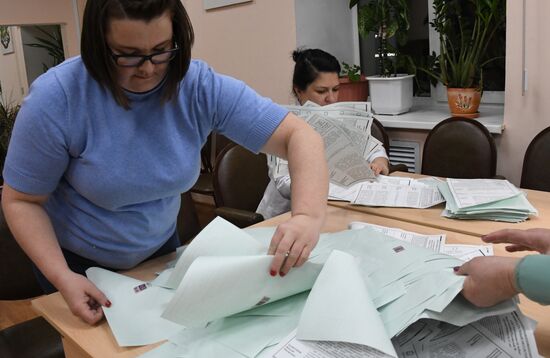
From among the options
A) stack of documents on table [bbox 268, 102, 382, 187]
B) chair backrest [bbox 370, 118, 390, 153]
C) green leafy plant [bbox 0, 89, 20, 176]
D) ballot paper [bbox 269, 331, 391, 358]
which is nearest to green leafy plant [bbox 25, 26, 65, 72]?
green leafy plant [bbox 0, 89, 20, 176]

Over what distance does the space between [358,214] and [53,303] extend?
967 millimetres

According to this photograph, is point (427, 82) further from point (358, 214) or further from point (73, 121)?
point (73, 121)

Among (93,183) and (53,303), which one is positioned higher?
(93,183)

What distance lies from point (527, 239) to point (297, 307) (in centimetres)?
45

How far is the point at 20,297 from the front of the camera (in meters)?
1.69

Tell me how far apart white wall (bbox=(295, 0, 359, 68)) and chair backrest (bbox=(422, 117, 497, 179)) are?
1098 mm

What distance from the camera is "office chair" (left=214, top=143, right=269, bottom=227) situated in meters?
2.28

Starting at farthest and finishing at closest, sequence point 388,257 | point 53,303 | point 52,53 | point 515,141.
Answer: point 52,53, point 515,141, point 53,303, point 388,257

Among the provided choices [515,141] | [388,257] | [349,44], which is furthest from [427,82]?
[388,257]

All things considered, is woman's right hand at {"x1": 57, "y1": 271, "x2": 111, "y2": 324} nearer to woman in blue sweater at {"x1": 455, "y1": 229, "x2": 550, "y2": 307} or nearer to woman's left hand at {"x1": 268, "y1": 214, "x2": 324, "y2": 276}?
woman's left hand at {"x1": 268, "y1": 214, "x2": 324, "y2": 276}

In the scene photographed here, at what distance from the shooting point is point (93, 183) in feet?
3.69

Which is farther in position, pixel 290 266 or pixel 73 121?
pixel 73 121

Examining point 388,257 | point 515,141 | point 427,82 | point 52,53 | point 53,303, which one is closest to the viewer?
point 388,257

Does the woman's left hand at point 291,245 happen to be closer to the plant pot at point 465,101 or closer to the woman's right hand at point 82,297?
the woman's right hand at point 82,297
